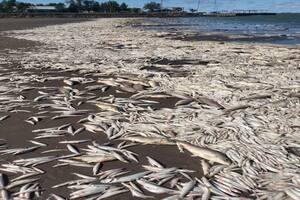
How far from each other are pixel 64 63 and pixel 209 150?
11.0 meters

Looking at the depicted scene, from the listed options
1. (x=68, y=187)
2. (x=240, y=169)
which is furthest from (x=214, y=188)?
(x=68, y=187)

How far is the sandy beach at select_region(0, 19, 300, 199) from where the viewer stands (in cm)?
521

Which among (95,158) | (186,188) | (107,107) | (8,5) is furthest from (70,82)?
(8,5)

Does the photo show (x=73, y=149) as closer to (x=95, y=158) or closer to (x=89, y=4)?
(x=95, y=158)

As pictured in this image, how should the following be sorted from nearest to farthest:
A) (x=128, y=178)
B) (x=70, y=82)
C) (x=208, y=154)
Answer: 1. (x=128, y=178)
2. (x=208, y=154)
3. (x=70, y=82)

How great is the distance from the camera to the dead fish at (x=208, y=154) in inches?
231

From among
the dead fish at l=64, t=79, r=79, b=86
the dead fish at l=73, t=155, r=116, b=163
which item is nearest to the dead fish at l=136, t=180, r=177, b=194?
the dead fish at l=73, t=155, r=116, b=163

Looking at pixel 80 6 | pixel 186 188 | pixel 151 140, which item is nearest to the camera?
pixel 186 188

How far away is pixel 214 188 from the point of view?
16.4 ft

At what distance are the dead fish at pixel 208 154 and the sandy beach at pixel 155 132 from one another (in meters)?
0.02

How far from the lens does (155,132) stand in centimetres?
729

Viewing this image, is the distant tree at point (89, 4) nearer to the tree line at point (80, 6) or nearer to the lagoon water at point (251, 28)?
the tree line at point (80, 6)

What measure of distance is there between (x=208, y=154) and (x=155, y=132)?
4.66 ft

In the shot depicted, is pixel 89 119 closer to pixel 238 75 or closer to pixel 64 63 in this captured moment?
pixel 238 75
